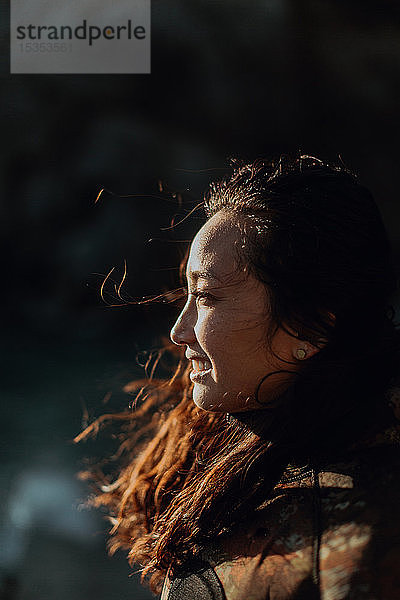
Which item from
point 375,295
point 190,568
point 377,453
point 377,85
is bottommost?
point 190,568

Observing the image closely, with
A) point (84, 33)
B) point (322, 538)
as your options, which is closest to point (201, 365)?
point (322, 538)

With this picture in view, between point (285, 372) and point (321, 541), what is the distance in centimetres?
17

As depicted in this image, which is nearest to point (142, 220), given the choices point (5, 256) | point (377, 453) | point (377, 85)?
point (5, 256)

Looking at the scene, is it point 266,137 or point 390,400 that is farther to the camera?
point 266,137

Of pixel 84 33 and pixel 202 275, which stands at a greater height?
pixel 84 33

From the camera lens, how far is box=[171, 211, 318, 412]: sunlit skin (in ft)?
2.22

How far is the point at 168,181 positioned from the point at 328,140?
500 mm

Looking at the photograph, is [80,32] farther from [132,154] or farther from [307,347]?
[307,347]

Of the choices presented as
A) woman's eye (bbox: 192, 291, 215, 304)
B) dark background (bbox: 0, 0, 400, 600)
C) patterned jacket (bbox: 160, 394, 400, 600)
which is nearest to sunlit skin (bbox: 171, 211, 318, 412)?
woman's eye (bbox: 192, 291, 215, 304)

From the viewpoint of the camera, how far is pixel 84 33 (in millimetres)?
1791

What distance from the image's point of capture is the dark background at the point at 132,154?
1.91 m

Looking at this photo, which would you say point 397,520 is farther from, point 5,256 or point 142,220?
point 5,256

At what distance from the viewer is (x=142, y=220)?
2.07m

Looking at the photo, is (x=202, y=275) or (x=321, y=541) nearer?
(x=321, y=541)
